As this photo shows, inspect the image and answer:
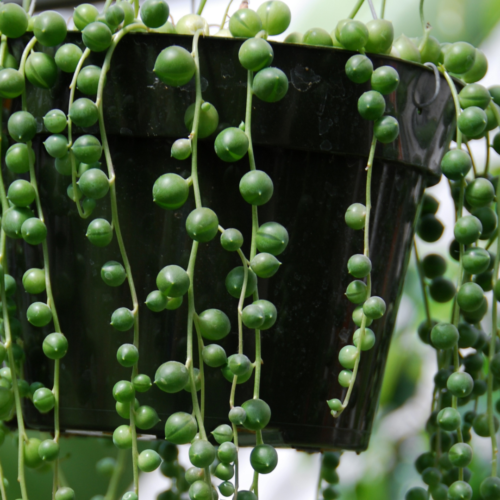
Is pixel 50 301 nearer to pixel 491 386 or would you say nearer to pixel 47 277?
pixel 47 277

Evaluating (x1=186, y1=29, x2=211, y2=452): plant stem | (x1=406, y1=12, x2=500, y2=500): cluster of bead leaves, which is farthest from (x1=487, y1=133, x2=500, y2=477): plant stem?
(x1=186, y1=29, x2=211, y2=452): plant stem

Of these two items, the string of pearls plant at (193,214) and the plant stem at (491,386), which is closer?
the string of pearls plant at (193,214)

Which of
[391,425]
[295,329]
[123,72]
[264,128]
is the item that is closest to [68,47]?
[123,72]

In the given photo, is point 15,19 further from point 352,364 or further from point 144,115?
point 352,364

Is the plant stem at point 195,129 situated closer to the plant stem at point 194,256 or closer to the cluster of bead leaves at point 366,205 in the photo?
the plant stem at point 194,256

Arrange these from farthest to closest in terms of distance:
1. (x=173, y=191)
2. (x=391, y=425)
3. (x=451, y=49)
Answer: (x=391, y=425)
(x=451, y=49)
(x=173, y=191)

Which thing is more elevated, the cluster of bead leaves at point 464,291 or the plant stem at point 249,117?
the plant stem at point 249,117

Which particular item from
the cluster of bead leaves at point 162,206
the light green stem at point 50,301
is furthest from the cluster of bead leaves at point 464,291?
the light green stem at point 50,301
